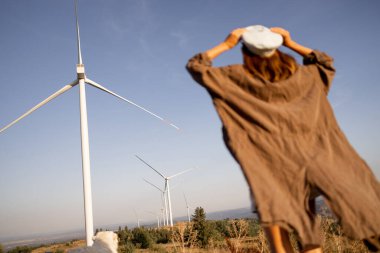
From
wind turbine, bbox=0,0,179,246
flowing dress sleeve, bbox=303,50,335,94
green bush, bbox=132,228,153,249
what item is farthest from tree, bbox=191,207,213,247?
flowing dress sleeve, bbox=303,50,335,94

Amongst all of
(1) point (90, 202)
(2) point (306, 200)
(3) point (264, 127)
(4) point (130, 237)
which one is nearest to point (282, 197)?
(2) point (306, 200)

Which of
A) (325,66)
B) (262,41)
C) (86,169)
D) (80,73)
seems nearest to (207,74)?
(262,41)

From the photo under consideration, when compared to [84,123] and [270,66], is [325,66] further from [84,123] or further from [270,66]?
[84,123]

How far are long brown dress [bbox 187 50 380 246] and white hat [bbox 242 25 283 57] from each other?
7.7 inches

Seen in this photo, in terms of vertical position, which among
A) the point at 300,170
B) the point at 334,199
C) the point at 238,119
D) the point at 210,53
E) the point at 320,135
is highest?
the point at 210,53

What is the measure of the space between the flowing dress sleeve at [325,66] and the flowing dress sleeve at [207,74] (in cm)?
85

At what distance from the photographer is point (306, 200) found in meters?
2.25

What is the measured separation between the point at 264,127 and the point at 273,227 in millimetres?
723

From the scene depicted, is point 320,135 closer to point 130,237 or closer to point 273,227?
point 273,227

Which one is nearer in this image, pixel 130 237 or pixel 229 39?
pixel 229 39

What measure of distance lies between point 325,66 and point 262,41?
2.14ft

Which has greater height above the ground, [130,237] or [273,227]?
[273,227]

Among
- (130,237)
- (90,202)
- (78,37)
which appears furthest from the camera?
(130,237)

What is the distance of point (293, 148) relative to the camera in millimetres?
2373
